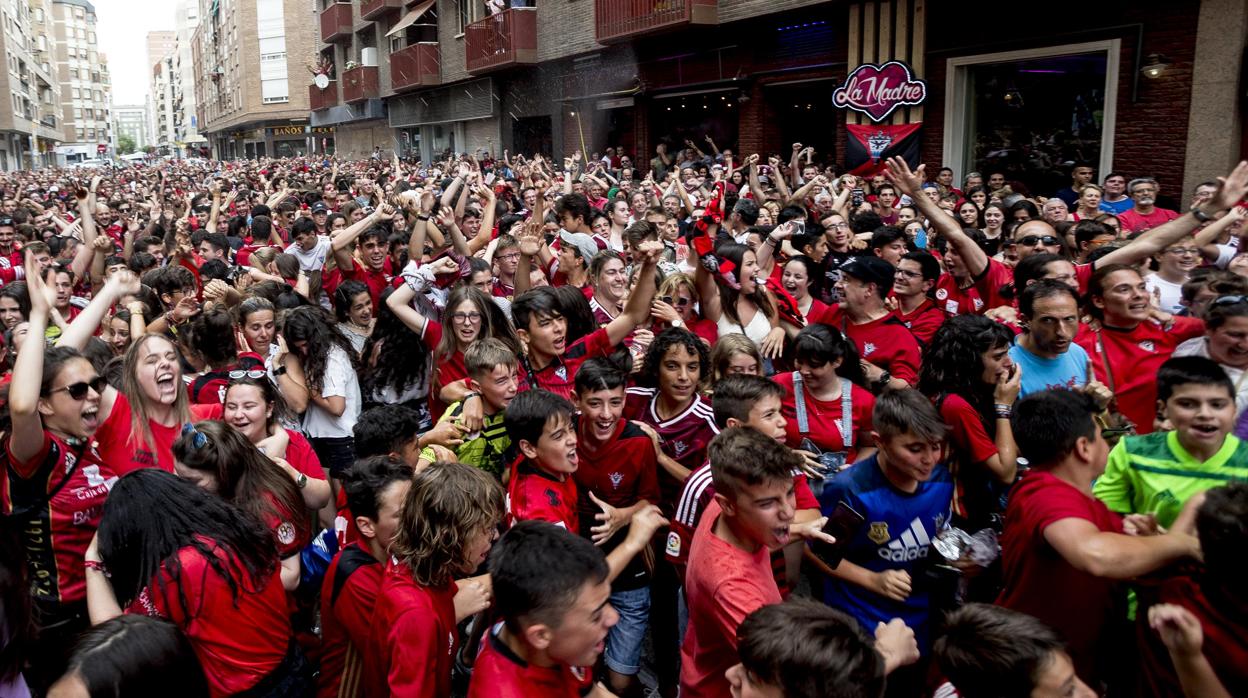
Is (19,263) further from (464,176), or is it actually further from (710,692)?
(710,692)

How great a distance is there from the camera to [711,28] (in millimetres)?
17875

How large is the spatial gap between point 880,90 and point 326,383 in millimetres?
12083

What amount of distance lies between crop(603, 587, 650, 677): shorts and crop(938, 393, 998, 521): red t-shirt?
140 centimetres

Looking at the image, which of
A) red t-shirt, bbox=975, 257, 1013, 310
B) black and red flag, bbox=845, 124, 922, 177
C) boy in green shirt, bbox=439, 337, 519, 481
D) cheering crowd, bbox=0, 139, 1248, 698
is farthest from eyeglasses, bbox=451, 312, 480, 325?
black and red flag, bbox=845, 124, 922, 177

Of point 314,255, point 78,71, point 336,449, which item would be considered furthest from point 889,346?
point 78,71

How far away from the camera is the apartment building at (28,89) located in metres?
65.8

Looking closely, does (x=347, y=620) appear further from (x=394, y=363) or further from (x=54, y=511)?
(x=394, y=363)

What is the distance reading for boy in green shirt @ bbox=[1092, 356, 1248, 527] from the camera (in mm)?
2912

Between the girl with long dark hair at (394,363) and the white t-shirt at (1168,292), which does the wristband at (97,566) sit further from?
the white t-shirt at (1168,292)

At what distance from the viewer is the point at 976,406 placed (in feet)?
12.7

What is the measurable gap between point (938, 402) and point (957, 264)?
2.77 metres

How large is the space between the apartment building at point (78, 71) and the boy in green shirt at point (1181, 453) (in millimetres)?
124194

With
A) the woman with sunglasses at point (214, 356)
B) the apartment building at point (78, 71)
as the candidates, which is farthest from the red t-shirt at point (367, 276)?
the apartment building at point (78, 71)

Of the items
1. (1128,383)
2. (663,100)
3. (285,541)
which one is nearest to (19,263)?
(285,541)
